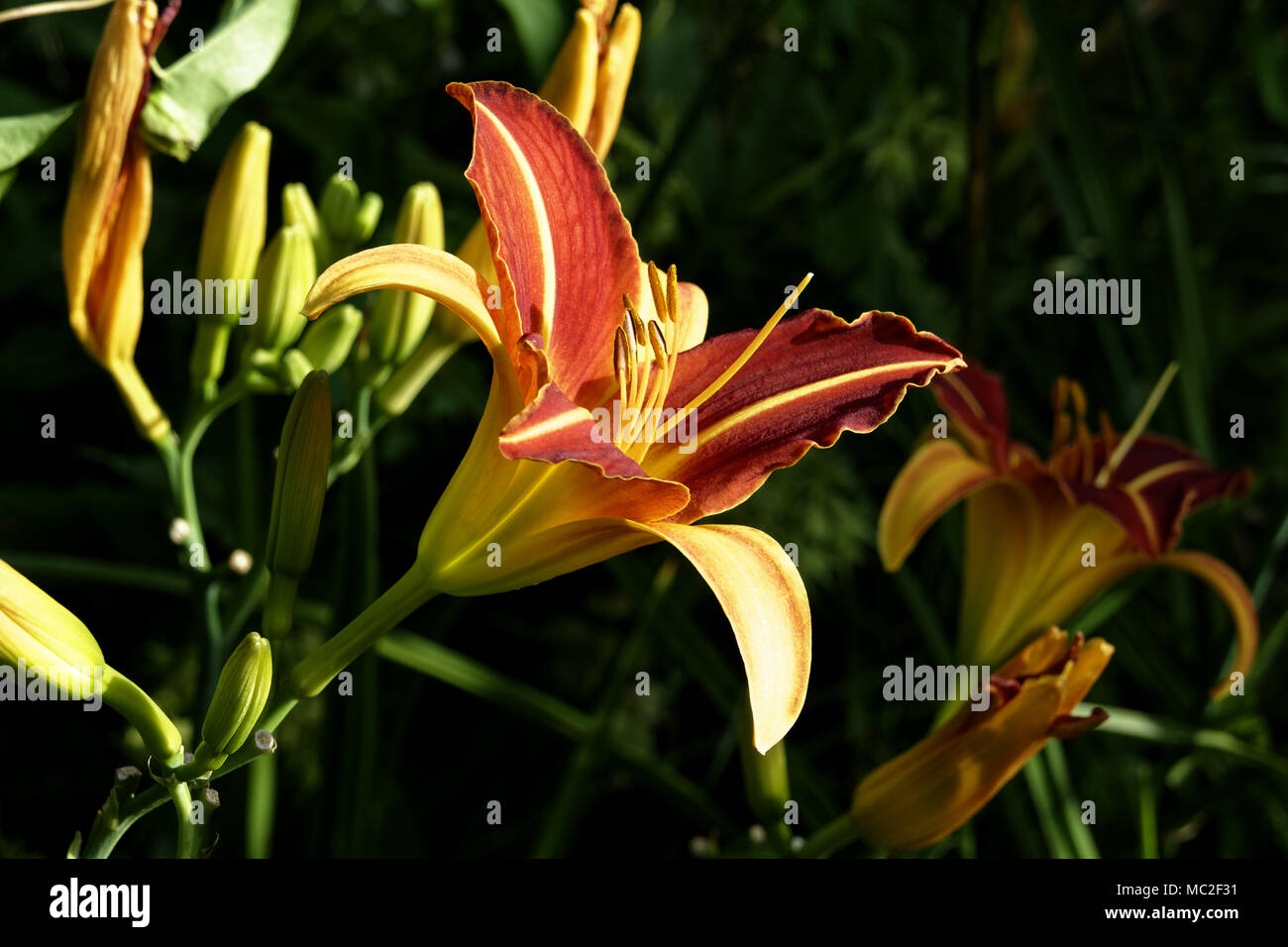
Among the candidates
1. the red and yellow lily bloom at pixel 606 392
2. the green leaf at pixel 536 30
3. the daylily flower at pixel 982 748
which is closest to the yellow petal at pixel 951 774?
the daylily flower at pixel 982 748

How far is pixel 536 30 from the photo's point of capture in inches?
34.8

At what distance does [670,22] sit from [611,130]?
0.63 metres

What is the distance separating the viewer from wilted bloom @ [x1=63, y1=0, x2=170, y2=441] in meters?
0.64

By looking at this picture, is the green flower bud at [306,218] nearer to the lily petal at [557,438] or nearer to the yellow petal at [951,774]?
the lily petal at [557,438]

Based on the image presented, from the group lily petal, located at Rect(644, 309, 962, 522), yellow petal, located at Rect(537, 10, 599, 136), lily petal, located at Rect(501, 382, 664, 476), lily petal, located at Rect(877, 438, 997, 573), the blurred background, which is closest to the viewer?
lily petal, located at Rect(501, 382, 664, 476)

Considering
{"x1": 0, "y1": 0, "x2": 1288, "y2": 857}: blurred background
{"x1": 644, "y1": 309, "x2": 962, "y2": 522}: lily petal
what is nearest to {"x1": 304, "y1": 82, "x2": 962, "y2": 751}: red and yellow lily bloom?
{"x1": 644, "y1": 309, "x2": 962, "y2": 522}: lily petal

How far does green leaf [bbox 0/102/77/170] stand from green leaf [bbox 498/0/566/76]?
35 centimetres

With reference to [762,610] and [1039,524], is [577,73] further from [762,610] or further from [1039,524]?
[1039,524]

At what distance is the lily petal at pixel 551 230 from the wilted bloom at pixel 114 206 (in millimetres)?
220

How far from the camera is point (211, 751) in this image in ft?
1.79

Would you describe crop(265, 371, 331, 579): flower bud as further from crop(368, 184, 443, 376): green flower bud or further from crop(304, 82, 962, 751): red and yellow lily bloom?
crop(368, 184, 443, 376): green flower bud

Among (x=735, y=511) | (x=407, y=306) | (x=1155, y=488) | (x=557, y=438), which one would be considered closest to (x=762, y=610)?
(x=557, y=438)
